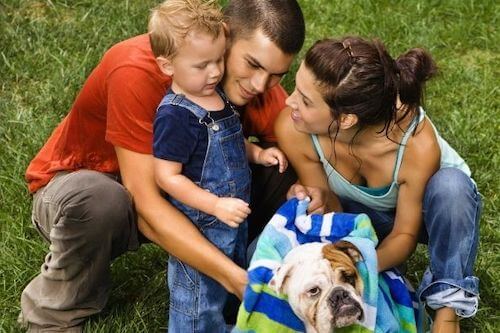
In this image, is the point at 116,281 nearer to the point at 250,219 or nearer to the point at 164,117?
the point at 250,219

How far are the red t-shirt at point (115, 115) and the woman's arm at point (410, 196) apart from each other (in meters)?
0.57

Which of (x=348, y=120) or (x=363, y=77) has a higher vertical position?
(x=363, y=77)

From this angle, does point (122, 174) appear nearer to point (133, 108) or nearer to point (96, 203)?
point (96, 203)

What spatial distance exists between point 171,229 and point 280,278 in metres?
0.48

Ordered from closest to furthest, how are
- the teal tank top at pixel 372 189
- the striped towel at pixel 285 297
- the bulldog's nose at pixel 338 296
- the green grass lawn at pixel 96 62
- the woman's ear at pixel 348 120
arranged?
the bulldog's nose at pixel 338 296 < the striped towel at pixel 285 297 < the woman's ear at pixel 348 120 < the teal tank top at pixel 372 189 < the green grass lawn at pixel 96 62

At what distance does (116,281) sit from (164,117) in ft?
3.55

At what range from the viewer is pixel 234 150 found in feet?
9.84

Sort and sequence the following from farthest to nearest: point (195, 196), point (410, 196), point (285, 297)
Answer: point (410, 196)
point (195, 196)
point (285, 297)

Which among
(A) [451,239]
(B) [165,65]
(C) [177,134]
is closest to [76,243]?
(C) [177,134]

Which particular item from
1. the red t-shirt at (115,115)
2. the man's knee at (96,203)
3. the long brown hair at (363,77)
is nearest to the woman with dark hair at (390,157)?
the long brown hair at (363,77)

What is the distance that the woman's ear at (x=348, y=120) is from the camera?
301 centimetres

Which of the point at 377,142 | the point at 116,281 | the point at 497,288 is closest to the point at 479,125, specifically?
the point at 497,288

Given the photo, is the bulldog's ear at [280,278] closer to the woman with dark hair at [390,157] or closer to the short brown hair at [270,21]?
the woman with dark hair at [390,157]

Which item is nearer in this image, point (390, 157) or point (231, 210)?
point (231, 210)
